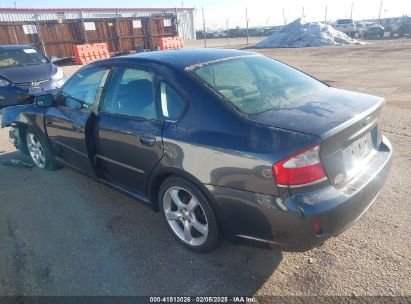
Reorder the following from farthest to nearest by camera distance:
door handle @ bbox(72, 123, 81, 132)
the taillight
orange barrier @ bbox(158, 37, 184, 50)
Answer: orange barrier @ bbox(158, 37, 184, 50) → door handle @ bbox(72, 123, 81, 132) → the taillight

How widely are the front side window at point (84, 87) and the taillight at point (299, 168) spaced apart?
2.19 meters

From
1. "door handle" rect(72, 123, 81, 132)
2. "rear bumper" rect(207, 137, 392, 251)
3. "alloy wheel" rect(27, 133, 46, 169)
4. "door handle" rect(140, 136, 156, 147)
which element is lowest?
"alloy wheel" rect(27, 133, 46, 169)

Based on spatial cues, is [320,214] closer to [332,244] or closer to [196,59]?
[332,244]

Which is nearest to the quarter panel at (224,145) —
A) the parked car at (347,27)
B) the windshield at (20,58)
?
the windshield at (20,58)

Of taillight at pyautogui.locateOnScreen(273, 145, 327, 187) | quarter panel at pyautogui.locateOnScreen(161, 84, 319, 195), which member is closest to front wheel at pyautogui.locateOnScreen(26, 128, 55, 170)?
quarter panel at pyautogui.locateOnScreen(161, 84, 319, 195)

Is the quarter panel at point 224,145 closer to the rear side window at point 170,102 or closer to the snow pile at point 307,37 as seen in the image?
the rear side window at point 170,102

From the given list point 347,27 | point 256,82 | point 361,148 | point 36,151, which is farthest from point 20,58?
point 347,27

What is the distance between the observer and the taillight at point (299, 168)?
2.20 metres

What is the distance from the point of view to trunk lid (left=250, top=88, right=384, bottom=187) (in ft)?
7.62

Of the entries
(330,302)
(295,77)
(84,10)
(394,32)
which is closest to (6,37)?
(84,10)

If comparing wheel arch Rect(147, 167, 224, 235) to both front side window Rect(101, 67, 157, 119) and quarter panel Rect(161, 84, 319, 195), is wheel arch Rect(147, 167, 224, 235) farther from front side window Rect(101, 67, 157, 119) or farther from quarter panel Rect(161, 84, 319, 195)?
front side window Rect(101, 67, 157, 119)

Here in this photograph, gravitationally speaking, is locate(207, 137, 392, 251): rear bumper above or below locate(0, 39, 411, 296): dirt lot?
above

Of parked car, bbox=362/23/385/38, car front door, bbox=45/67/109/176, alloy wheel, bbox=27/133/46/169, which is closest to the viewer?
car front door, bbox=45/67/109/176

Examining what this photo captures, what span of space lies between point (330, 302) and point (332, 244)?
27.0 inches
